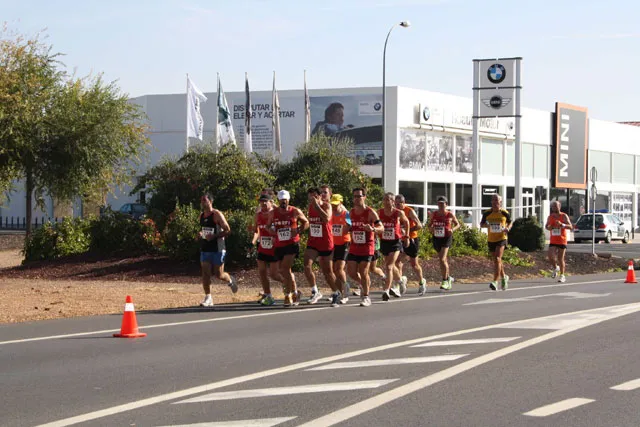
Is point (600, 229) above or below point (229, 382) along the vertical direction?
above

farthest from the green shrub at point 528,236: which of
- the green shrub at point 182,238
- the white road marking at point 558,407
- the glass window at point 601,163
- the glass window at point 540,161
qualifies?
the glass window at point 601,163

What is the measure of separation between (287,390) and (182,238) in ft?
46.8

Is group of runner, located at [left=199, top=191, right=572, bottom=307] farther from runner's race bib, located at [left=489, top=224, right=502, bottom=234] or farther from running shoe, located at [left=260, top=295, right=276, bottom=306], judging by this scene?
runner's race bib, located at [left=489, top=224, right=502, bottom=234]

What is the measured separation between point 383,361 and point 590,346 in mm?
2589

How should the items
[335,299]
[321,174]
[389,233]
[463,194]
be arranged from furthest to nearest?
[463,194] < [321,174] < [389,233] < [335,299]

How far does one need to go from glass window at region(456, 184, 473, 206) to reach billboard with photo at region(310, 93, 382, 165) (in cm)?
642

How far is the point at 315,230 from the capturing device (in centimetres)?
1576

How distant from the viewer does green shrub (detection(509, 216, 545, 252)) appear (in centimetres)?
3005

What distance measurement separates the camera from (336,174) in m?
28.7

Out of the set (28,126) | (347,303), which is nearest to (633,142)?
(28,126)

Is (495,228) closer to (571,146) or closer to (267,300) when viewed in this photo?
(267,300)

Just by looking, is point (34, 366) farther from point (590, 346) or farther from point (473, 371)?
point (590, 346)

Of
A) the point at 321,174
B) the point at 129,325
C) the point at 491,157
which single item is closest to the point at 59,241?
the point at 321,174

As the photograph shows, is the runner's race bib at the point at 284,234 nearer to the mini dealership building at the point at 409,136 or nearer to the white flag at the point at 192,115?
the white flag at the point at 192,115
